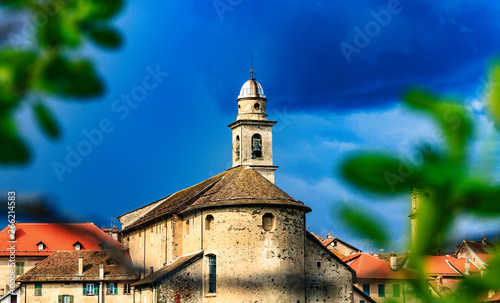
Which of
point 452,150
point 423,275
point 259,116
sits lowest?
point 423,275

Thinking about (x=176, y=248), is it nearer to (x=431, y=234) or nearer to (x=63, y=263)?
(x=63, y=263)

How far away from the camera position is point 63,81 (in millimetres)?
1188

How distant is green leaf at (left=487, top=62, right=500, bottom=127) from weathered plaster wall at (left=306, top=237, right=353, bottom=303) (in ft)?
125

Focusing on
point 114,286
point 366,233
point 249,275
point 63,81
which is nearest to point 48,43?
point 63,81

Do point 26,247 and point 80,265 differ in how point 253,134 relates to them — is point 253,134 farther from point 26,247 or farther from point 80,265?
point 26,247

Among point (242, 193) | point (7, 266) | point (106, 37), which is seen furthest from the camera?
point (7, 266)

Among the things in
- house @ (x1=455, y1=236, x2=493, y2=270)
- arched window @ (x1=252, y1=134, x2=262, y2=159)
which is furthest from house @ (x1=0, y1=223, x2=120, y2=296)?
house @ (x1=455, y1=236, x2=493, y2=270)

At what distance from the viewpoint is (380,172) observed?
1377mm

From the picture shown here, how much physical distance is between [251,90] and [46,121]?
50.2 m

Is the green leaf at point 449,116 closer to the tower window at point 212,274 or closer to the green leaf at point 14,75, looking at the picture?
the green leaf at point 14,75

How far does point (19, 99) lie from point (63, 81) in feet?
0.25

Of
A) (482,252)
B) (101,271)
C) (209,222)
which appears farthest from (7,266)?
(482,252)

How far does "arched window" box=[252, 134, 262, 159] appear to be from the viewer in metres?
50.1

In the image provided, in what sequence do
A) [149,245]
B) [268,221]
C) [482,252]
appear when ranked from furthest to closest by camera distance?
[149,245] → [268,221] → [482,252]
